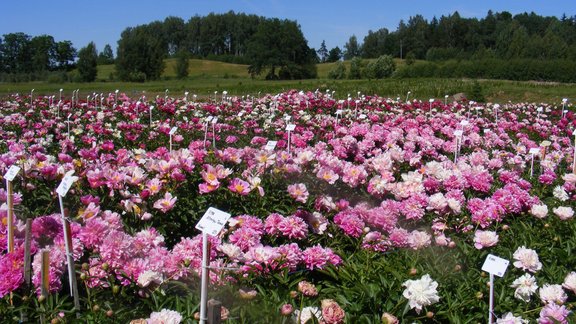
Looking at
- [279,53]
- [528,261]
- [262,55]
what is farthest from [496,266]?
[279,53]

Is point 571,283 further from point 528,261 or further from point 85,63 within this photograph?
point 85,63

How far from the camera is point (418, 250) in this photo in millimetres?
2490

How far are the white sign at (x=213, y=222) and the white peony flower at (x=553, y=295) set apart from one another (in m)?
1.26

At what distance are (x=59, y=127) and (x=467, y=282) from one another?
6068 mm

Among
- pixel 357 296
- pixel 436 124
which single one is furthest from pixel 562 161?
pixel 357 296

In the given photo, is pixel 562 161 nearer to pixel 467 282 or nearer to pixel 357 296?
pixel 467 282

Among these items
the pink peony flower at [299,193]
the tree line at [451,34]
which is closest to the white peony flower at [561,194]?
the pink peony flower at [299,193]

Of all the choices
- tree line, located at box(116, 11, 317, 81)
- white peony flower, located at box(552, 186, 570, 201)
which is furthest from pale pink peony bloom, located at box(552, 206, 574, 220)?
tree line, located at box(116, 11, 317, 81)

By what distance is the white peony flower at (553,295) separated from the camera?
6.35 ft

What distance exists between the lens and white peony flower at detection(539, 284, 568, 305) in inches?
76.1

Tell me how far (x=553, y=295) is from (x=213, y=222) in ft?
4.29

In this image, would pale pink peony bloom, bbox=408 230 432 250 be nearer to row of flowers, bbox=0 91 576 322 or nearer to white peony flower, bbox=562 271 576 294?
row of flowers, bbox=0 91 576 322

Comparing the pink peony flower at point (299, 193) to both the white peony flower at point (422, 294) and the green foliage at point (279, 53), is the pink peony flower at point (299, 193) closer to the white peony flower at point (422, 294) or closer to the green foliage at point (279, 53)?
the white peony flower at point (422, 294)

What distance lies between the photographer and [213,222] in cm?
154
